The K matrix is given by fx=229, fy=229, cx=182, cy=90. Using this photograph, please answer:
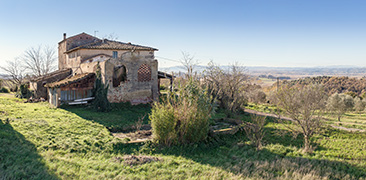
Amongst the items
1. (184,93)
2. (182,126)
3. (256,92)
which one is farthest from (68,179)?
(256,92)

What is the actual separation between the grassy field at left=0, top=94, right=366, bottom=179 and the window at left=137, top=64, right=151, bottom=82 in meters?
8.50

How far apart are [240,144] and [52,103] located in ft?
50.6

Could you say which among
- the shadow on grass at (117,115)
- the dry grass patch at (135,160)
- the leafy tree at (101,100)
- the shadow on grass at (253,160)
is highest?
the leafy tree at (101,100)

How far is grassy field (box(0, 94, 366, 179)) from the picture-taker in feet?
21.2

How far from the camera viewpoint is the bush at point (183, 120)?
30.1 ft

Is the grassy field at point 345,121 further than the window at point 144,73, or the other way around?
the window at point 144,73

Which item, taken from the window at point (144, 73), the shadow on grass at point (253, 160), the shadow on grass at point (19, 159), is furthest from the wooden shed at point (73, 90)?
the shadow on grass at point (253, 160)

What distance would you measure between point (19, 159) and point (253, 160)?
7.37 metres

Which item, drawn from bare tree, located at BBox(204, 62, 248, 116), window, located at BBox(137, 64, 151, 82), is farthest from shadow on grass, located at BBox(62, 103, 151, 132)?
bare tree, located at BBox(204, 62, 248, 116)

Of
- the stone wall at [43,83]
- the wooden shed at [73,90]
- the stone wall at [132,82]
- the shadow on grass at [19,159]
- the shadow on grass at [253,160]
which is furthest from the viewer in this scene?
the stone wall at [43,83]

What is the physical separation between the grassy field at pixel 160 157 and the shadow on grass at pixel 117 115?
1.67 metres

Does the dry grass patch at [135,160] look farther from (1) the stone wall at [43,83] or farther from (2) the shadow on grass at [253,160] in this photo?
(1) the stone wall at [43,83]

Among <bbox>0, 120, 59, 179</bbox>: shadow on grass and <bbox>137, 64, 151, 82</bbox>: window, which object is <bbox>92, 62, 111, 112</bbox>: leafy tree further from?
<bbox>0, 120, 59, 179</bbox>: shadow on grass

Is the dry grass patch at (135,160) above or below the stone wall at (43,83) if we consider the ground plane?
below
